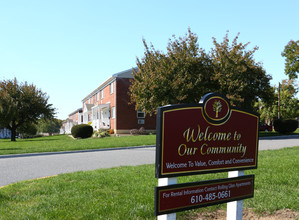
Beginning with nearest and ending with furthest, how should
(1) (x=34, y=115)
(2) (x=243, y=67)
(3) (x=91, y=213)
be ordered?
(3) (x=91, y=213)
(2) (x=243, y=67)
(1) (x=34, y=115)

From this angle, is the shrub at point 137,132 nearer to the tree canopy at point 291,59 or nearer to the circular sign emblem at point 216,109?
the tree canopy at point 291,59

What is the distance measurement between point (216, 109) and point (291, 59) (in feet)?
128

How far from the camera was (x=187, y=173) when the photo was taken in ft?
10.5

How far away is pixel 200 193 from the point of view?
324cm

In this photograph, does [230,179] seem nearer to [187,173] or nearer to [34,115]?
[187,173]

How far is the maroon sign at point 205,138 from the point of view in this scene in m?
3.01

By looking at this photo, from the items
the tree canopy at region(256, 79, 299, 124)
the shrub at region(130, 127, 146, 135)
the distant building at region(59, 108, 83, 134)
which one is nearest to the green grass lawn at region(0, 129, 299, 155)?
the shrub at region(130, 127, 146, 135)

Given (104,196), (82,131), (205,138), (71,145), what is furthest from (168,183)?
(82,131)

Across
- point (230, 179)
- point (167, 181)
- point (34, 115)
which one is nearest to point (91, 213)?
point (167, 181)

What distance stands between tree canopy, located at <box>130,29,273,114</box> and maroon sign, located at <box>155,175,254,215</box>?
59.3ft

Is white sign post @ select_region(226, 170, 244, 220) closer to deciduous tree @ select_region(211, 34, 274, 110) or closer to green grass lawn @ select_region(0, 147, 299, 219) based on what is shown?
green grass lawn @ select_region(0, 147, 299, 219)

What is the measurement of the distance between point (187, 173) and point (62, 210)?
7.56ft

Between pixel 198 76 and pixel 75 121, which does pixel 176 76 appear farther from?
pixel 75 121

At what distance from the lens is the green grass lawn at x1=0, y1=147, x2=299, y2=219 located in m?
4.36
